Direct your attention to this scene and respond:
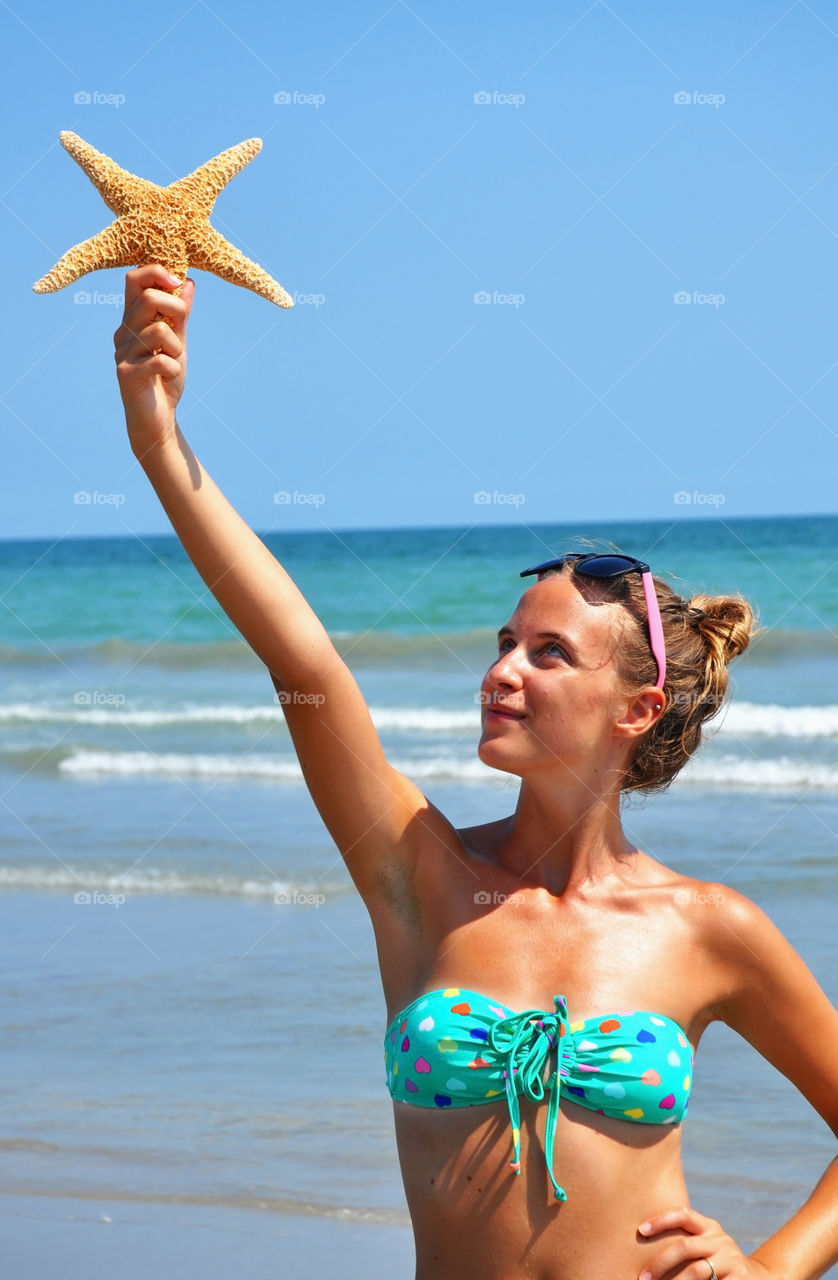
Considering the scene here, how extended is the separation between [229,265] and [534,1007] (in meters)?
1.42

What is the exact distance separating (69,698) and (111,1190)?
41.2 feet

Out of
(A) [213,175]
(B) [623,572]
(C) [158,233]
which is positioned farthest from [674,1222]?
(A) [213,175]

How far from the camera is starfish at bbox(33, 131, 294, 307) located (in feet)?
7.89

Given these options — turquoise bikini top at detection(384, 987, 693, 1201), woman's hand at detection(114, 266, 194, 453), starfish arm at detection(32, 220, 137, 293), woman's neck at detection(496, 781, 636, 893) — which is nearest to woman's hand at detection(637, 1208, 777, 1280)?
turquoise bikini top at detection(384, 987, 693, 1201)

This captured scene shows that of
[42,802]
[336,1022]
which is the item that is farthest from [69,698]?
[336,1022]

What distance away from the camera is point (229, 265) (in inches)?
98.2

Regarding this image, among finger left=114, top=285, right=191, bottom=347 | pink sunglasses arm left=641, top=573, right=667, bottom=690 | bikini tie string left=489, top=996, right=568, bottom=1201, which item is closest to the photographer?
finger left=114, top=285, right=191, bottom=347

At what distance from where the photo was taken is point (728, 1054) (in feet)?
17.6

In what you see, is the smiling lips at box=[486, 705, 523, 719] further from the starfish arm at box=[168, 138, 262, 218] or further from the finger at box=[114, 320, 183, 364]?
the starfish arm at box=[168, 138, 262, 218]

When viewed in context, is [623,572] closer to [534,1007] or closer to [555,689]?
[555,689]

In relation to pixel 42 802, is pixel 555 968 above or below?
above

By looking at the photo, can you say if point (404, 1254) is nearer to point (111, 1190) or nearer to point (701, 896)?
point (111, 1190)

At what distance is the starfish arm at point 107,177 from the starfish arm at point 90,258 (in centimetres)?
9

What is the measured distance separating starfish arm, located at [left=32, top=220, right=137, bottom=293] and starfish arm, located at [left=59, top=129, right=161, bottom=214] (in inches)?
3.6
